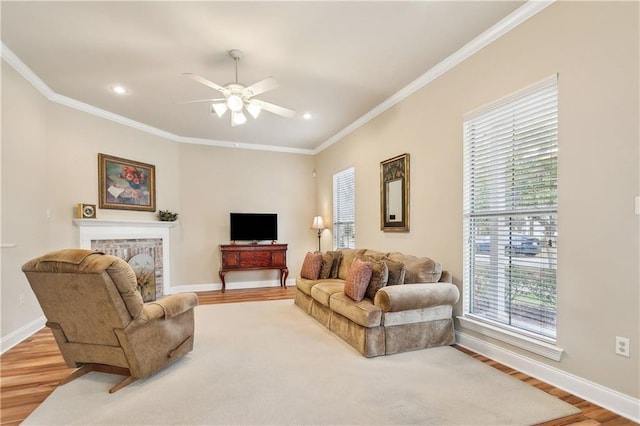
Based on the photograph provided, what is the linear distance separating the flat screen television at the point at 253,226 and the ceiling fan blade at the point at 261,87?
3.70m

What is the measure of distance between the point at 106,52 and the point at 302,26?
79.3 inches

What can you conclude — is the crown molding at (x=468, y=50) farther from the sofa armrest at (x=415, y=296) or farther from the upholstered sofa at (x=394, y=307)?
the sofa armrest at (x=415, y=296)

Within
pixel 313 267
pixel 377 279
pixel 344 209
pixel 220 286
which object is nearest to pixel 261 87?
pixel 377 279

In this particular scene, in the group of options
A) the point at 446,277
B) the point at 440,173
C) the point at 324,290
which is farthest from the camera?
the point at 324,290

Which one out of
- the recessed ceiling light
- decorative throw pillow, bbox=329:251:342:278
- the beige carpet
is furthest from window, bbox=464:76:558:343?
the recessed ceiling light

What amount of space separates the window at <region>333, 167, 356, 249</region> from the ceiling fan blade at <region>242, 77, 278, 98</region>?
2856 mm

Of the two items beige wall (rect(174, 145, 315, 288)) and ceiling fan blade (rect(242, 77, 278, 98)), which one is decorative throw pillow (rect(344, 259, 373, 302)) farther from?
beige wall (rect(174, 145, 315, 288))

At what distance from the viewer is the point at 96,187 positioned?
493 cm

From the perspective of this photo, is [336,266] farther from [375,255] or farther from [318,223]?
[318,223]

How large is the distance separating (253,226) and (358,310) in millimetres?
4001

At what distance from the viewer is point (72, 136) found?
15.1 feet

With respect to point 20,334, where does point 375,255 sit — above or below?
above

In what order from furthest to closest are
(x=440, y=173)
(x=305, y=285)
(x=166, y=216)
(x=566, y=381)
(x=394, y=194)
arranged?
(x=166, y=216) < (x=305, y=285) < (x=394, y=194) < (x=440, y=173) < (x=566, y=381)

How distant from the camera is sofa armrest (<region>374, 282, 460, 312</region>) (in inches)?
117
